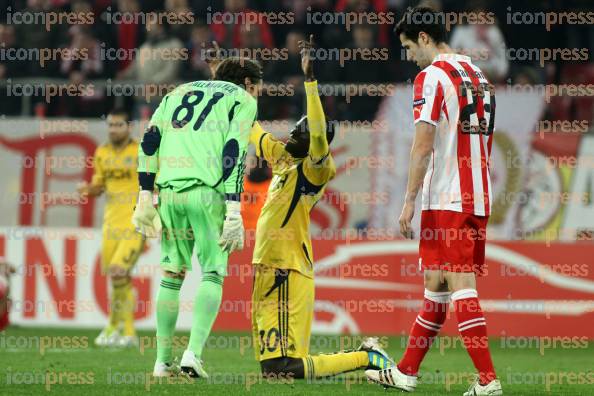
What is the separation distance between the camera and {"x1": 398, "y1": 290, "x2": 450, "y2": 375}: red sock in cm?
773

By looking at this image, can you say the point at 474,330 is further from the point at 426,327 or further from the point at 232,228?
the point at 232,228

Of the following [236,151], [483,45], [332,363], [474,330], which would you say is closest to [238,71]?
[236,151]

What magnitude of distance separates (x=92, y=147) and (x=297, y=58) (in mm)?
2991

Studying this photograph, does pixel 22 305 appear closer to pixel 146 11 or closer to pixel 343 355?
pixel 146 11

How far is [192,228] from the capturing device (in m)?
8.36

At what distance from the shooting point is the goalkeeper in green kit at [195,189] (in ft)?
26.9

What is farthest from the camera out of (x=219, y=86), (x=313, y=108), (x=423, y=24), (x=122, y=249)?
(x=122, y=249)

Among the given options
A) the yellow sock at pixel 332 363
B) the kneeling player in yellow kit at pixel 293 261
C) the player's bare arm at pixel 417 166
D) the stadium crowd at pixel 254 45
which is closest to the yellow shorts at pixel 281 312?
the kneeling player in yellow kit at pixel 293 261

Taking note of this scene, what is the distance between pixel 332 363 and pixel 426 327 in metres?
0.74

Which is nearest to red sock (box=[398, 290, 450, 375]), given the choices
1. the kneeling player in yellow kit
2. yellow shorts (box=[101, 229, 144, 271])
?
the kneeling player in yellow kit

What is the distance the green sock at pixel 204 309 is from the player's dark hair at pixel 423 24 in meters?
2.17

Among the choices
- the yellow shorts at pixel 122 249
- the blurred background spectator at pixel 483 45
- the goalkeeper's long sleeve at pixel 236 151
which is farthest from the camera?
the blurred background spectator at pixel 483 45

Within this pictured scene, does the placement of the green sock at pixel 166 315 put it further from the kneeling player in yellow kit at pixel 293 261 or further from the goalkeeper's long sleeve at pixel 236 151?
the goalkeeper's long sleeve at pixel 236 151

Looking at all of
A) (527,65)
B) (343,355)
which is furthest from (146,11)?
(343,355)
